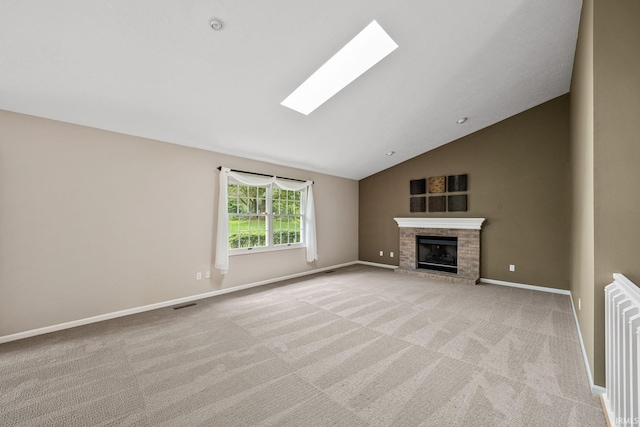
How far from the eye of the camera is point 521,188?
15.2 ft

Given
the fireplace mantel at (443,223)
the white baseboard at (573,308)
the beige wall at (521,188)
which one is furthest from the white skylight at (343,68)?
the fireplace mantel at (443,223)

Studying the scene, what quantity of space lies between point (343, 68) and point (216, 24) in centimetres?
142

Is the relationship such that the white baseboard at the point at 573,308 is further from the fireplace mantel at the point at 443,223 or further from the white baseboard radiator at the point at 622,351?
the fireplace mantel at the point at 443,223

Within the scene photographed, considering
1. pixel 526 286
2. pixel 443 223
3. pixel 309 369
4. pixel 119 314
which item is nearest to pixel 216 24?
pixel 309 369

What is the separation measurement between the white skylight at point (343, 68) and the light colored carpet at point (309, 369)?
110 inches

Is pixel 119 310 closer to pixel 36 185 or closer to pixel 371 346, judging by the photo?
pixel 36 185

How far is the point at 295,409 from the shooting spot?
1752 mm

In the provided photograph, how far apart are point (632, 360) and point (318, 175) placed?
5.35 metres

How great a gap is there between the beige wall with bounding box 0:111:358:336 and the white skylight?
186 cm

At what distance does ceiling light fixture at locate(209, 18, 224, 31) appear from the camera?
204cm

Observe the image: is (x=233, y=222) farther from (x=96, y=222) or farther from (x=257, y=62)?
(x=257, y=62)

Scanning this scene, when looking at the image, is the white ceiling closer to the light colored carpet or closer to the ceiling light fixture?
the ceiling light fixture

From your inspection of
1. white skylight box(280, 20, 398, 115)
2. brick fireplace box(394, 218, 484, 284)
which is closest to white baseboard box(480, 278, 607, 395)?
brick fireplace box(394, 218, 484, 284)

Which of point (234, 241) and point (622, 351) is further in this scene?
point (234, 241)
